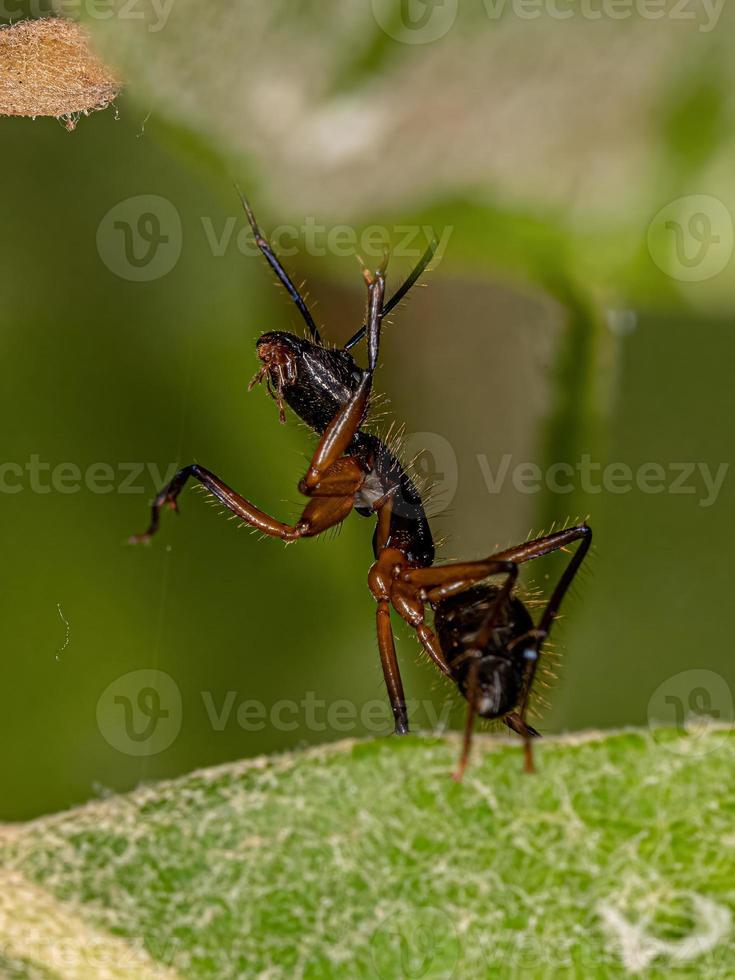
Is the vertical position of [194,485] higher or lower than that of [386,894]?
higher

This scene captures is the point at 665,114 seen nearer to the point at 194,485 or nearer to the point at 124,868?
the point at 194,485

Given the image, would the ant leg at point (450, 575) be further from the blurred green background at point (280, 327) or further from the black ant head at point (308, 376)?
the black ant head at point (308, 376)

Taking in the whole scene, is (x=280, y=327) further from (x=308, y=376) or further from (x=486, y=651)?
(x=486, y=651)

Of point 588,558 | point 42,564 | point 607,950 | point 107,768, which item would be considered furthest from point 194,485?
point 607,950

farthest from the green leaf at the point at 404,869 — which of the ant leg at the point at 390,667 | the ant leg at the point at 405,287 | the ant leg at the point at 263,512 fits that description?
the ant leg at the point at 405,287

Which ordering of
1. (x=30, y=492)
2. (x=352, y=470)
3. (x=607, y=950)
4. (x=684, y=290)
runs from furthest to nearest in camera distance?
(x=352, y=470) < (x=30, y=492) < (x=684, y=290) < (x=607, y=950)

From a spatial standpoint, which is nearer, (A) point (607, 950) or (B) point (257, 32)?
(A) point (607, 950)
